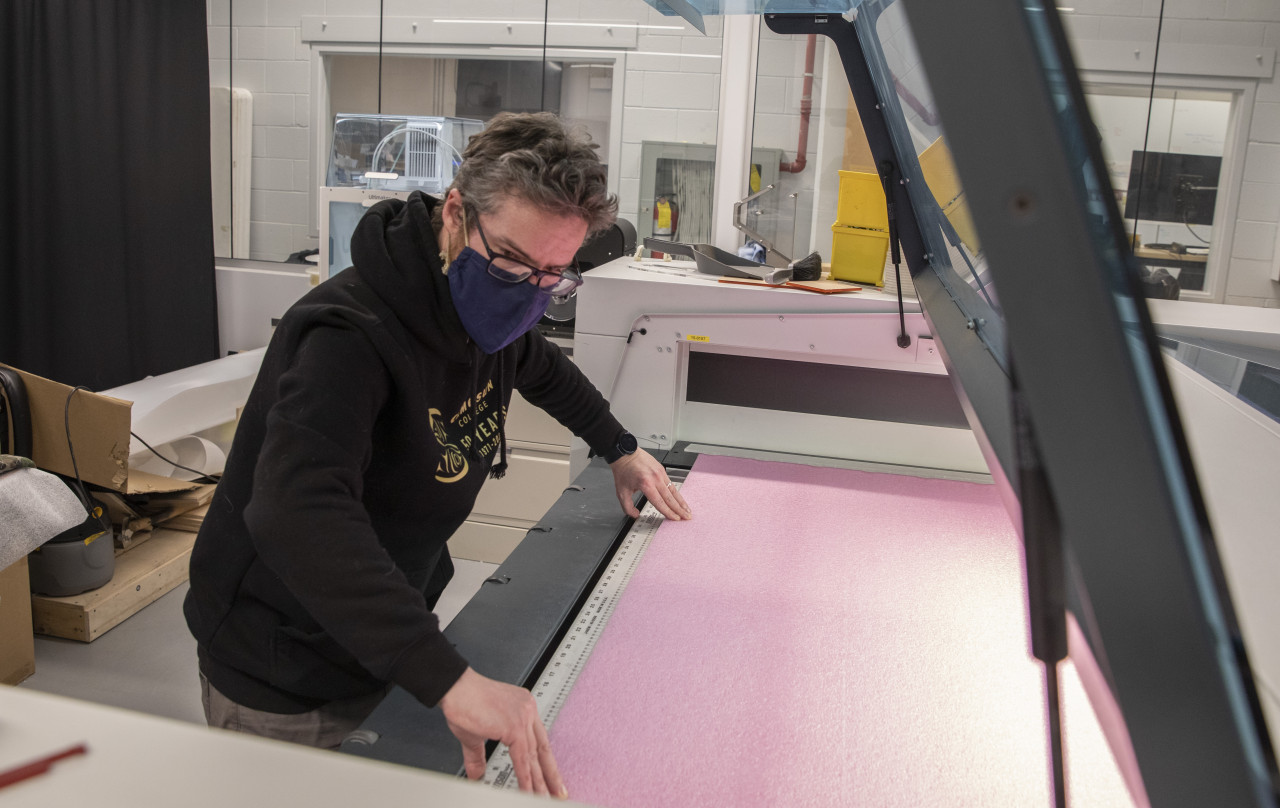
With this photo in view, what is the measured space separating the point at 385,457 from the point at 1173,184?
361cm

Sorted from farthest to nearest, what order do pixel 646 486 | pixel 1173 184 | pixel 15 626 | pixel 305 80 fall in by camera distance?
pixel 305 80 < pixel 1173 184 < pixel 15 626 < pixel 646 486

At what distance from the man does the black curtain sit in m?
2.83

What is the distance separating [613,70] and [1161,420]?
168 inches

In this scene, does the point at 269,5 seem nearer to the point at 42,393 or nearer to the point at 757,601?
the point at 42,393

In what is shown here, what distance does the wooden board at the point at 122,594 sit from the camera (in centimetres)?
263

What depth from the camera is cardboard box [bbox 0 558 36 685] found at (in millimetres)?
2348

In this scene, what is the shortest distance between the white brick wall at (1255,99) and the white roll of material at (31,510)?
149 inches

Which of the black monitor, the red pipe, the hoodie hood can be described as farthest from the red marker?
the black monitor

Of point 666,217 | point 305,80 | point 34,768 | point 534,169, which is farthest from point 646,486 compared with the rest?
point 305,80

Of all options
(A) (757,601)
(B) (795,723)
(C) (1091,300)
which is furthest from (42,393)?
(C) (1091,300)

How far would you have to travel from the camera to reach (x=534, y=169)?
1034 mm

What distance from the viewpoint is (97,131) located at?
3.53 meters

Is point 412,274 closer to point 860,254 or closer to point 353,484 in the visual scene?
point 353,484

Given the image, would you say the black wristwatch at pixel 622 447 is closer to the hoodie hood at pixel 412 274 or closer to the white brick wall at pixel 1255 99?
the hoodie hood at pixel 412 274
